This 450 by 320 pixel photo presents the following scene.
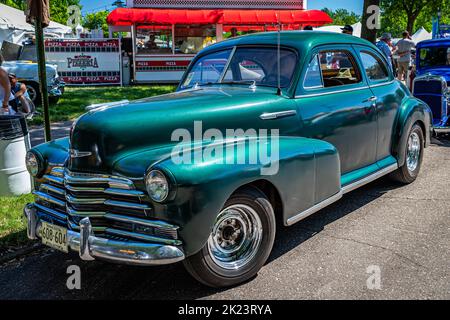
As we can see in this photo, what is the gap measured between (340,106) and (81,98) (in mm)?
10933

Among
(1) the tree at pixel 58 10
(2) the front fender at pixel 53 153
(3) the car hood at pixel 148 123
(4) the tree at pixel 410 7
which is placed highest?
(1) the tree at pixel 58 10

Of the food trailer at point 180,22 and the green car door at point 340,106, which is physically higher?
the food trailer at point 180,22

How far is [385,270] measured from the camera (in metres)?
3.60

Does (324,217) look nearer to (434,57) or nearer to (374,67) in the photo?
(374,67)

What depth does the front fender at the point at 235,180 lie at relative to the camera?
2934 mm

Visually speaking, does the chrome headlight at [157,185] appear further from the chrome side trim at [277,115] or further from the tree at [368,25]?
the tree at [368,25]

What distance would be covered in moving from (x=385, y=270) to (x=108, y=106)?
2489 mm

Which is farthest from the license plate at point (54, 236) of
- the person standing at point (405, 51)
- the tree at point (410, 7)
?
the tree at point (410, 7)

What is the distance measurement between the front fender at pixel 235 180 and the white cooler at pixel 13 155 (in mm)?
3099

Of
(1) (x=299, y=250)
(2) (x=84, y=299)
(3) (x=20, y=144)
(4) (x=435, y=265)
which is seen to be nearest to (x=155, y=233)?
(2) (x=84, y=299)

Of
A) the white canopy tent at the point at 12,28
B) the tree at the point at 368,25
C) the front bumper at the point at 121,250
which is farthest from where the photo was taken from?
the white canopy tent at the point at 12,28

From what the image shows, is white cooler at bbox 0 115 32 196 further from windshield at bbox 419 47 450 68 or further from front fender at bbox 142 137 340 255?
windshield at bbox 419 47 450 68

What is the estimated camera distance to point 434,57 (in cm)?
1017
